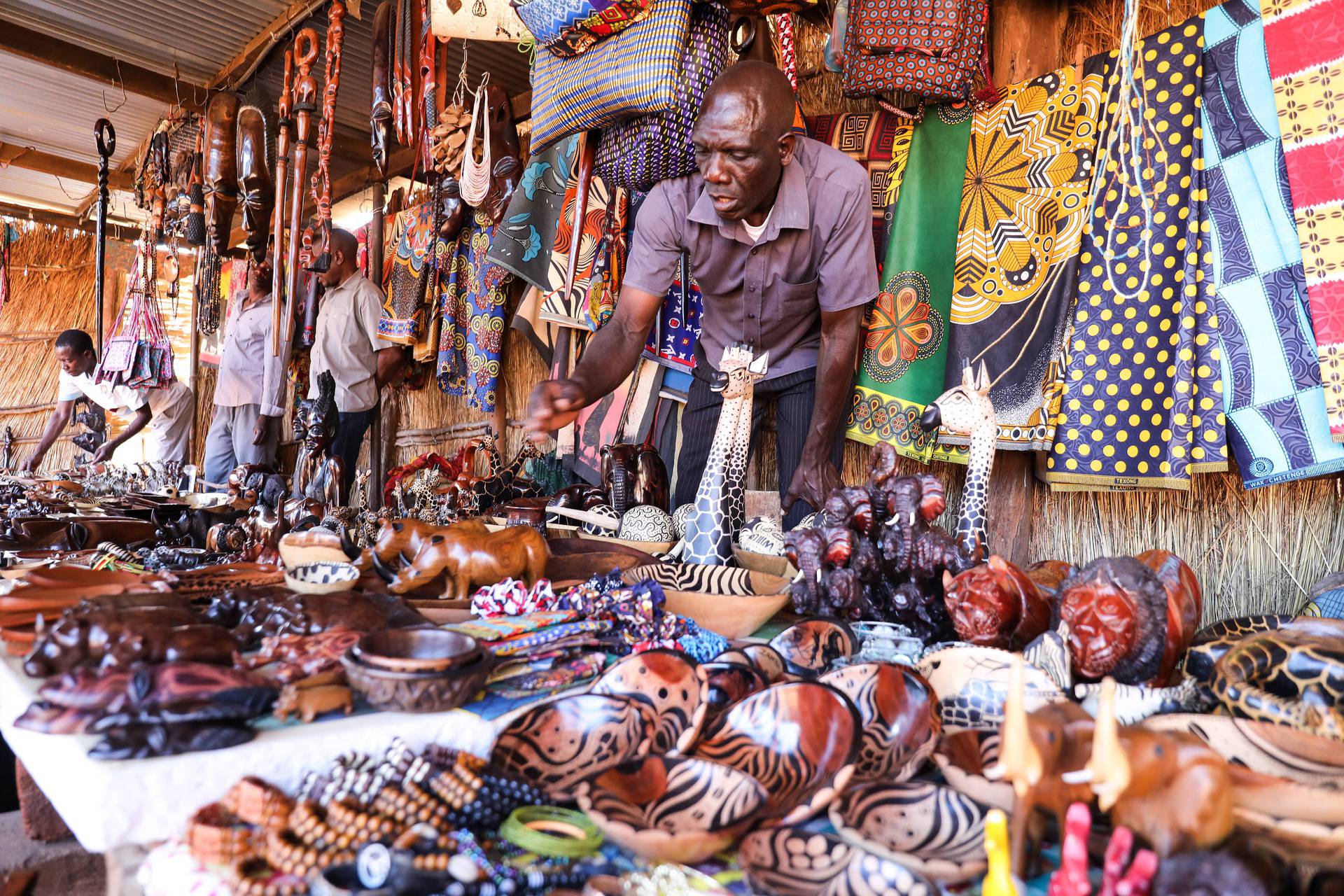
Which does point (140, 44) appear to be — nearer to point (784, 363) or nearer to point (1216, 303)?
point (784, 363)

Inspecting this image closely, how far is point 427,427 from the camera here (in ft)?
19.6

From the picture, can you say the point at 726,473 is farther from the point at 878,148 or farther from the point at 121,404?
the point at 121,404

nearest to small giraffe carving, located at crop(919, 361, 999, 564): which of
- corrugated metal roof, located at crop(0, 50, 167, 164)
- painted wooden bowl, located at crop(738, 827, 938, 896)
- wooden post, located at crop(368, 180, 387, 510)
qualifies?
painted wooden bowl, located at crop(738, 827, 938, 896)

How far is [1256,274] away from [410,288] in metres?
4.17

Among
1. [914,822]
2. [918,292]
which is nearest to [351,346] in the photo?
[918,292]

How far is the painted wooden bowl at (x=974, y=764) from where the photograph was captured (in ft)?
2.71

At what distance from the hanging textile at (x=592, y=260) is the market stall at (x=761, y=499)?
0.02m

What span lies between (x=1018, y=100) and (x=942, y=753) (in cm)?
231

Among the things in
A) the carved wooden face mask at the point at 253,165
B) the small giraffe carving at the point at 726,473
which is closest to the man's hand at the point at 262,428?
the carved wooden face mask at the point at 253,165

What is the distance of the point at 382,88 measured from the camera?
365 centimetres

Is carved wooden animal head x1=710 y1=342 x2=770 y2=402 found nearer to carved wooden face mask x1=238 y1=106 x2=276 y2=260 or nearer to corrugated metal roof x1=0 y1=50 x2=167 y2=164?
carved wooden face mask x1=238 y1=106 x2=276 y2=260

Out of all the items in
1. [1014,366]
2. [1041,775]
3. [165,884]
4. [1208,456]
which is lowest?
[165,884]

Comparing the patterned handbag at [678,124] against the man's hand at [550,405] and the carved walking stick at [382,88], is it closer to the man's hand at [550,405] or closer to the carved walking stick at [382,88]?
the man's hand at [550,405]

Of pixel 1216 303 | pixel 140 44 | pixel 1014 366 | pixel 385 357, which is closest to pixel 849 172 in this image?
pixel 1014 366
